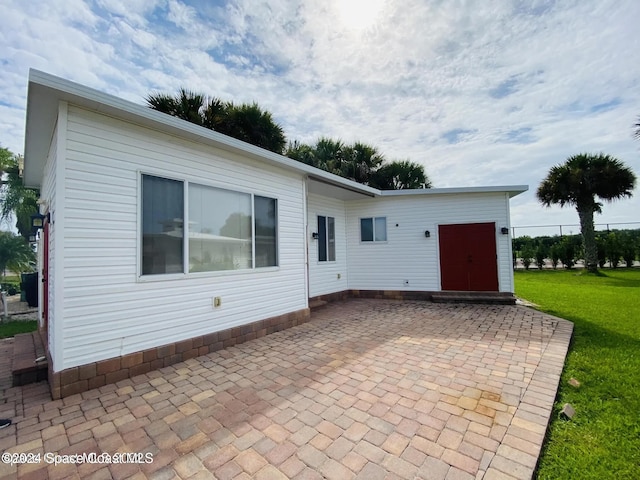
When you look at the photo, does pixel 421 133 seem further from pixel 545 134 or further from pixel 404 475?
pixel 404 475

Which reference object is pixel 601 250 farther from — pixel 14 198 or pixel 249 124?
pixel 14 198

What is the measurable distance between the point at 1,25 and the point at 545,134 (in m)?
11.8

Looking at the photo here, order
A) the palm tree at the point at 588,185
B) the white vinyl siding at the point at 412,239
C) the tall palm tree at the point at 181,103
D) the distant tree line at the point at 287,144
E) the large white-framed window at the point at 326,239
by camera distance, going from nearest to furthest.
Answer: the white vinyl siding at the point at 412,239, the large white-framed window at the point at 326,239, the tall palm tree at the point at 181,103, the distant tree line at the point at 287,144, the palm tree at the point at 588,185

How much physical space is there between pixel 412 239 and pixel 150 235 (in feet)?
21.9

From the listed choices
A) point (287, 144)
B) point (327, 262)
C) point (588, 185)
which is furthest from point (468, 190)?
point (588, 185)

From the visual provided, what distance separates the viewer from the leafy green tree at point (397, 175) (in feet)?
40.9

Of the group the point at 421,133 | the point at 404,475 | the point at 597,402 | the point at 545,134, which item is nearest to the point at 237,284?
the point at 404,475

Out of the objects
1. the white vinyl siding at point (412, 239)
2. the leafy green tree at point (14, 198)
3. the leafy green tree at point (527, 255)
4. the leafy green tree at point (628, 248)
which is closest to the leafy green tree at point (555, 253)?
the leafy green tree at point (527, 255)

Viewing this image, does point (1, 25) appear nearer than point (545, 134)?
Yes

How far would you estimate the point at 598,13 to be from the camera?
16.1 ft

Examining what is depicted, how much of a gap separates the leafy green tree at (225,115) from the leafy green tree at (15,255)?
653 centimetres

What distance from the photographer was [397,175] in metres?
12.6

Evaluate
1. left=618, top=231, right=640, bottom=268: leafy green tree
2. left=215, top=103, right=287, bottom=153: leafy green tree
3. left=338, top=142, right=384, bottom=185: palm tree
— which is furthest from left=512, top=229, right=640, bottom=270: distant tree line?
left=215, top=103, right=287, bottom=153: leafy green tree

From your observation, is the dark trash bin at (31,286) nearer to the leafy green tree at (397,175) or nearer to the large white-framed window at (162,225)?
the large white-framed window at (162,225)
